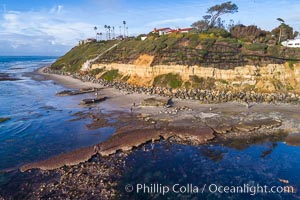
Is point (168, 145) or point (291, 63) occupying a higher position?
point (291, 63)

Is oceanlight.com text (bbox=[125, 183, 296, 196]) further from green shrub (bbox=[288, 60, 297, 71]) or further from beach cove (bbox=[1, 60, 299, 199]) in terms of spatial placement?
green shrub (bbox=[288, 60, 297, 71])

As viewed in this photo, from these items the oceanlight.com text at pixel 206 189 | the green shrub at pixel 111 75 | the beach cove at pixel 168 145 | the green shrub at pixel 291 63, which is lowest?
the oceanlight.com text at pixel 206 189

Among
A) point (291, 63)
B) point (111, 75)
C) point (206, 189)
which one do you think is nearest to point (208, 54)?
point (291, 63)

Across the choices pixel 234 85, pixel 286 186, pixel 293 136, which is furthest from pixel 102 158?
pixel 234 85

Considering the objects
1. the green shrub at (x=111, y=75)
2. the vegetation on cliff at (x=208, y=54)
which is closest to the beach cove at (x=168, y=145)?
the vegetation on cliff at (x=208, y=54)

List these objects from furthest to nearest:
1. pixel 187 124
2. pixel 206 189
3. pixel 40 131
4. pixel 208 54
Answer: pixel 208 54 → pixel 187 124 → pixel 40 131 → pixel 206 189

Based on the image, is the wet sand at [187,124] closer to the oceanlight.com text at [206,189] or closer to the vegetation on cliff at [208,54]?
the oceanlight.com text at [206,189]

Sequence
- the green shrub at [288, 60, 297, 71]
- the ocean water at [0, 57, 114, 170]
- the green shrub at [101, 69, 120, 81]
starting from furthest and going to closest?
1. the green shrub at [101, 69, 120, 81]
2. the green shrub at [288, 60, 297, 71]
3. the ocean water at [0, 57, 114, 170]

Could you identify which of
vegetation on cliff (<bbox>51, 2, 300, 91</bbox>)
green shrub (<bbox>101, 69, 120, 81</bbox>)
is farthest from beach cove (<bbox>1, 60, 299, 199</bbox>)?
green shrub (<bbox>101, 69, 120, 81</bbox>)

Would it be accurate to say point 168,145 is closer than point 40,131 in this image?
Yes

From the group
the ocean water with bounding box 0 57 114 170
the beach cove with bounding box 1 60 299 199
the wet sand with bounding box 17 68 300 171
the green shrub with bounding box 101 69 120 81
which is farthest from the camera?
the green shrub with bounding box 101 69 120 81

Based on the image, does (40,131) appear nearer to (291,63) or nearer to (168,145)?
(168,145)

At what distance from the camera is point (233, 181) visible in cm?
1923

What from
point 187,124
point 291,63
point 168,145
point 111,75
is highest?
point 291,63
